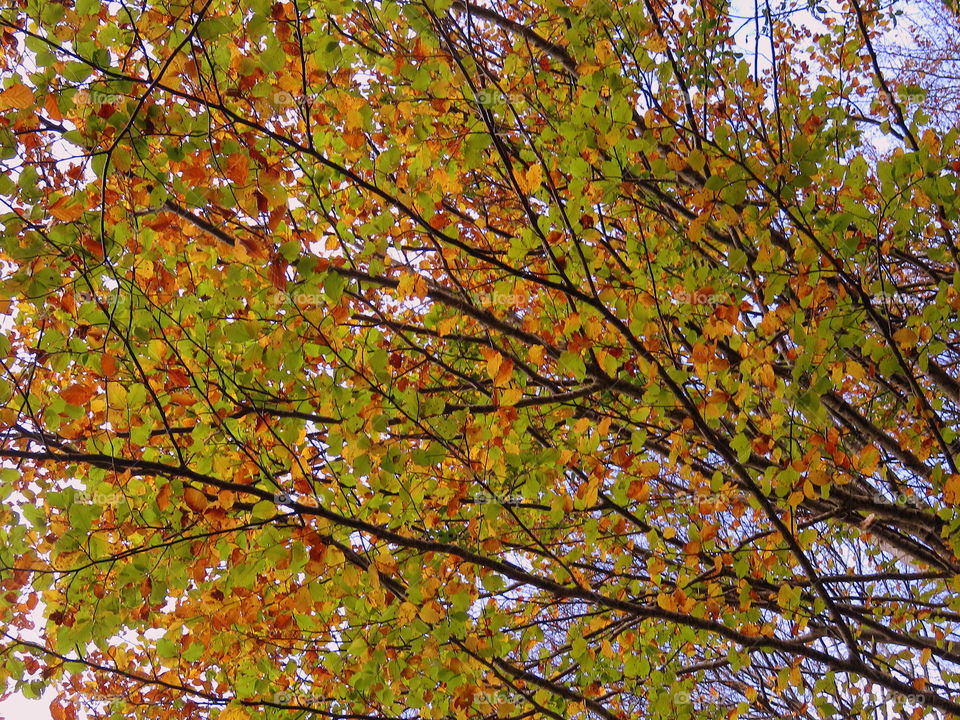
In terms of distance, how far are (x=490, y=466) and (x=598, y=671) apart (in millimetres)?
1740

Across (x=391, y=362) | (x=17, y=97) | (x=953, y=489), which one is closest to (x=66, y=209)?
(x=17, y=97)

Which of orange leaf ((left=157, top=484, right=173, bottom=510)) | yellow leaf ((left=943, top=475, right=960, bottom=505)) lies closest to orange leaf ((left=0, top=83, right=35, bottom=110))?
orange leaf ((left=157, top=484, right=173, bottom=510))

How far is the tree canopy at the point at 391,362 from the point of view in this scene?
2641 millimetres

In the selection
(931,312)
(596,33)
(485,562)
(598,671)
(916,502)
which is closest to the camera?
(485,562)

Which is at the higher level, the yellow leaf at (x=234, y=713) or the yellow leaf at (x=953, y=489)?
the yellow leaf at (x=953, y=489)

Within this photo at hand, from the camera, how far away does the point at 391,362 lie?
14.0 ft

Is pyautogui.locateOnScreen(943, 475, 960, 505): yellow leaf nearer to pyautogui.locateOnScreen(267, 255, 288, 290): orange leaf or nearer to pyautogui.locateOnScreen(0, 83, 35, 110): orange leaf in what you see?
pyautogui.locateOnScreen(267, 255, 288, 290): orange leaf

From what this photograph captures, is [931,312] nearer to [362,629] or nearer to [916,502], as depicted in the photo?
[916,502]

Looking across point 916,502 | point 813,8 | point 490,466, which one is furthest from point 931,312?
point 813,8

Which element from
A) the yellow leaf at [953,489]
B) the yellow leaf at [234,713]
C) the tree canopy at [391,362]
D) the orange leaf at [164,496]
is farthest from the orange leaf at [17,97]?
the yellow leaf at [953,489]

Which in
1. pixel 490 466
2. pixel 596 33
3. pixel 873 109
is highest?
pixel 873 109

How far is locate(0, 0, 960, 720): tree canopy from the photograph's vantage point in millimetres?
2641

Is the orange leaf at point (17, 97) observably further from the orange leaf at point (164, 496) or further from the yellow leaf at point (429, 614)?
the yellow leaf at point (429, 614)

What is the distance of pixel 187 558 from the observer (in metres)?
2.76
